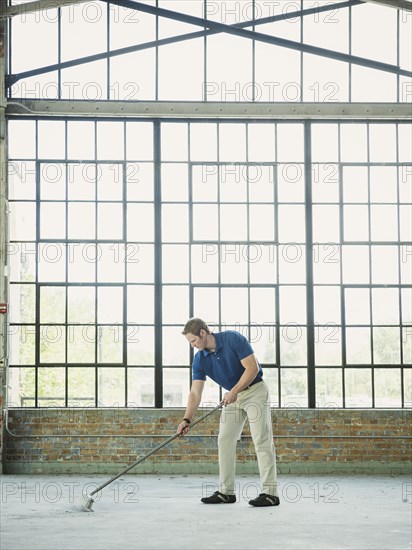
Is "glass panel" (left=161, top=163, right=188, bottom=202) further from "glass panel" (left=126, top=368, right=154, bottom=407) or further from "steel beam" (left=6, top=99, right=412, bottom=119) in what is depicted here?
"glass panel" (left=126, top=368, right=154, bottom=407)

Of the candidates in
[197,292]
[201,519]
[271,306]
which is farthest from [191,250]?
[201,519]

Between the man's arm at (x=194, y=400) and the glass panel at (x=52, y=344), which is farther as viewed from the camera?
the glass panel at (x=52, y=344)

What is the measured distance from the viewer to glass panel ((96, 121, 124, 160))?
336 inches

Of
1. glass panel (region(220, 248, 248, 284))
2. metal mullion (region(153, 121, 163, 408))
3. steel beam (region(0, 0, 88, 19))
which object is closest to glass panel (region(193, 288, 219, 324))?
glass panel (region(220, 248, 248, 284))

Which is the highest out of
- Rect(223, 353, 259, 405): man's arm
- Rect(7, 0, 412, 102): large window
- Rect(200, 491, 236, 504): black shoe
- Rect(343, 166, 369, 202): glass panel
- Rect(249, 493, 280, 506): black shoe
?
Rect(7, 0, 412, 102): large window

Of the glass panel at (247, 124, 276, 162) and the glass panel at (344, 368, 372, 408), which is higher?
the glass panel at (247, 124, 276, 162)

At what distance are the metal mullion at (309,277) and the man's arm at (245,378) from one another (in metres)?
2.14

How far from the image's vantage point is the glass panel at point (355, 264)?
852 centimetres

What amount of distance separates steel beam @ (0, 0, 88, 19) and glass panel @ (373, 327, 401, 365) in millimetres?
4200

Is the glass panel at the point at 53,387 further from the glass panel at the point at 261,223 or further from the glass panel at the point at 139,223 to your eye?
the glass panel at the point at 261,223

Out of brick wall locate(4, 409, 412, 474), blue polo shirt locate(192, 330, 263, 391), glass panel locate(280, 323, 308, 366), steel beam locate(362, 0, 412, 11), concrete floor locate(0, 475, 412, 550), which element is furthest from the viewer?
glass panel locate(280, 323, 308, 366)

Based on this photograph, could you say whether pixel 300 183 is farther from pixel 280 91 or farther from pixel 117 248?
pixel 117 248

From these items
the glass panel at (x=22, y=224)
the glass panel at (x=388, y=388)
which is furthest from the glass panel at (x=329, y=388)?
the glass panel at (x=22, y=224)

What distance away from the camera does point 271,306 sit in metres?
8.49
